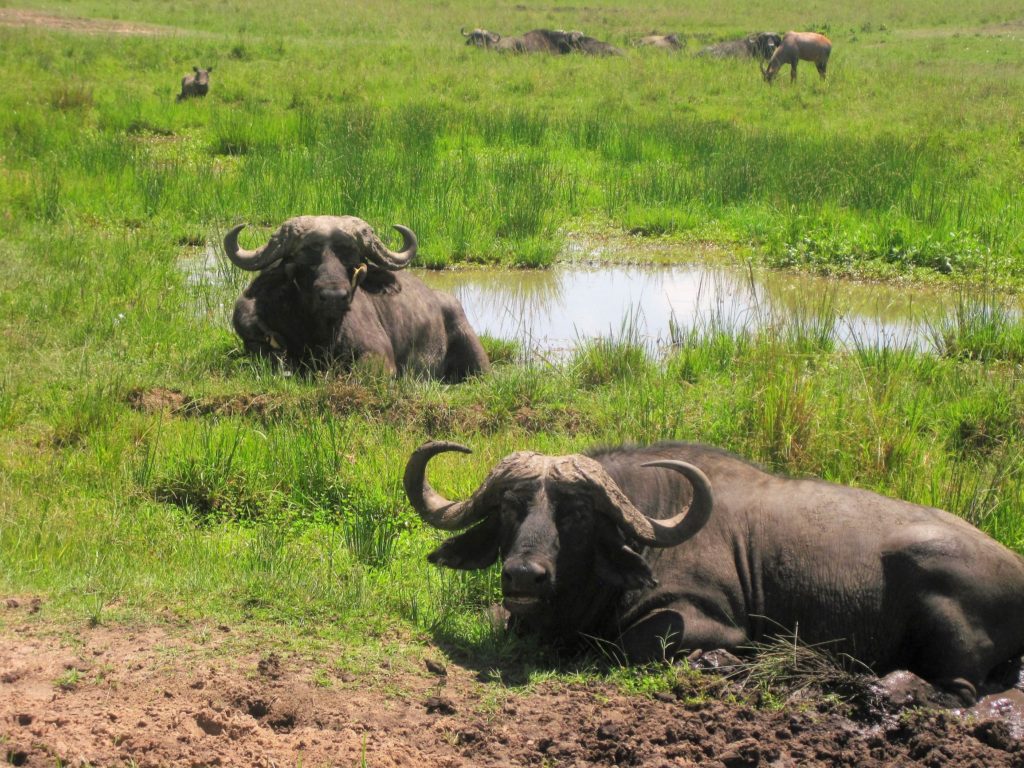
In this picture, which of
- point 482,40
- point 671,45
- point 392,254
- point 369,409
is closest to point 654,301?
point 392,254

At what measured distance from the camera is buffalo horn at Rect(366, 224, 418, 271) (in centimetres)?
890

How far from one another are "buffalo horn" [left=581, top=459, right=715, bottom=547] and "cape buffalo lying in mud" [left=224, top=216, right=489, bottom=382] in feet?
12.5

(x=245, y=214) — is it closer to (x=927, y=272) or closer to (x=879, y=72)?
(x=927, y=272)

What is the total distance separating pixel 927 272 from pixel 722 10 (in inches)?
1658

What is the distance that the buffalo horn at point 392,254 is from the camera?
8898 mm

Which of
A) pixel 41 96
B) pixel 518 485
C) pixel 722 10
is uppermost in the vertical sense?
pixel 722 10

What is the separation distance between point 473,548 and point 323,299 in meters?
Result: 3.69

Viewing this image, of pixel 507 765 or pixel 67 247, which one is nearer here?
pixel 507 765

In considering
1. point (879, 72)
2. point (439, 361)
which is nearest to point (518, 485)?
point (439, 361)

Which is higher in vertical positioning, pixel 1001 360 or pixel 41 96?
pixel 41 96

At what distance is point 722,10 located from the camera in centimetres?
5097

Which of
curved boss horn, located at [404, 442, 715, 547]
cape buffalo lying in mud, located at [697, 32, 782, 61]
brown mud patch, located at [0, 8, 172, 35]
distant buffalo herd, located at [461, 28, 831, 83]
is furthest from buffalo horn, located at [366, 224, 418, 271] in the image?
cape buffalo lying in mud, located at [697, 32, 782, 61]

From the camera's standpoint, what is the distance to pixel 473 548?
4938 mm

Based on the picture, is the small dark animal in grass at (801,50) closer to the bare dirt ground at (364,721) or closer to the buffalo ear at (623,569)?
the buffalo ear at (623,569)
